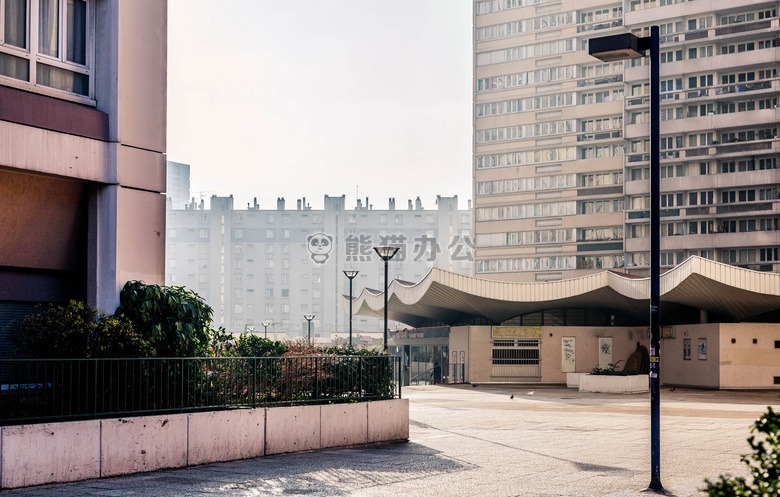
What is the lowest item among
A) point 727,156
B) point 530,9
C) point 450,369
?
point 450,369

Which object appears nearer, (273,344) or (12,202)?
(12,202)

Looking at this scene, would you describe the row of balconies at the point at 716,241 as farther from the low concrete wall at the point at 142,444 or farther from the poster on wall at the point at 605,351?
the low concrete wall at the point at 142,444

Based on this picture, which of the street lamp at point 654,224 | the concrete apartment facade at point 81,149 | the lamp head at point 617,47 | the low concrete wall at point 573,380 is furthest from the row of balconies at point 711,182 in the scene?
the lamp head at point 617,47

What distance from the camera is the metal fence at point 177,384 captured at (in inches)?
522

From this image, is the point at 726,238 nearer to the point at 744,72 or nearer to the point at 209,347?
the point at 744,72

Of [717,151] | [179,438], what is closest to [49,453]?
[179,438]

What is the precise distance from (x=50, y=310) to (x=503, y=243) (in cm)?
8615

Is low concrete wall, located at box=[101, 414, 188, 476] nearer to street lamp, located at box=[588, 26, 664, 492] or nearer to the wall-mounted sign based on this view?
street lamp, located at box=[588, 26, 664, 492]

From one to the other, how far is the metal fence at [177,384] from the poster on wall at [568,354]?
35.7 meters

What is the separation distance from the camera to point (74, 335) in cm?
1486

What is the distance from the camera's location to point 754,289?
4184 centimetres

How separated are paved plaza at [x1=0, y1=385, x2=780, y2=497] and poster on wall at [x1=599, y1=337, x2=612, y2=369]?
28376mm

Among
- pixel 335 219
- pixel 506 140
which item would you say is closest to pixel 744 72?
pixel 506 140

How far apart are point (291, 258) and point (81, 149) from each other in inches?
6135
